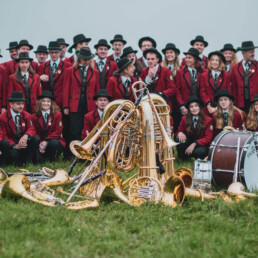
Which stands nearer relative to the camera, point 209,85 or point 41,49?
point 209,85

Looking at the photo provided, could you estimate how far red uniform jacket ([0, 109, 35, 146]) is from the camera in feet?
24.5

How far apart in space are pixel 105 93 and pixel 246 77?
9.51 feet

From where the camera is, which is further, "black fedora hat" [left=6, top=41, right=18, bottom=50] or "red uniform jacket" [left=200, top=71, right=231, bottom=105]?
"black fedora hat" [left=6, top=41, right=18, bottom=50]

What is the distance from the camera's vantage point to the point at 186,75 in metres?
8.22

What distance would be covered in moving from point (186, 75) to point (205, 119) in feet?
3.87

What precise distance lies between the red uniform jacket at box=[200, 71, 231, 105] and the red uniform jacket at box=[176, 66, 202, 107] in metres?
0.14

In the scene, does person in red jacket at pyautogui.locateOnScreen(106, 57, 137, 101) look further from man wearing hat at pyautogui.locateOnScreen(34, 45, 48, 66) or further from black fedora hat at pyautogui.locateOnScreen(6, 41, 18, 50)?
black fedora hat at pyautogui.locateOnScreen(6, 41, 18, 50)

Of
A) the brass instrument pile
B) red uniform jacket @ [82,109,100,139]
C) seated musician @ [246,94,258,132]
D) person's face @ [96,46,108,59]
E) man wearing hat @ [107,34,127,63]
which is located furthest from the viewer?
man wearing hat @ [107,34,127,63]

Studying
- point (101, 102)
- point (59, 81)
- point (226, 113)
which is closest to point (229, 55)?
point (226, 113)

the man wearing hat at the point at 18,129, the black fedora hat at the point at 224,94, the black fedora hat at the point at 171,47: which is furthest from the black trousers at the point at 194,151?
the man wearing hat at the point at 18,129

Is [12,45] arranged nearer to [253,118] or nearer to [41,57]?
[41,57]

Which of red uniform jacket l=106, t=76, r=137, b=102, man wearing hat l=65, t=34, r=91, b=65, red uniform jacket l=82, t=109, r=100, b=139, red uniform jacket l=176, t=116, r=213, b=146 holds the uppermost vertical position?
man wearing hat l=65, t=34, r=91, b=65

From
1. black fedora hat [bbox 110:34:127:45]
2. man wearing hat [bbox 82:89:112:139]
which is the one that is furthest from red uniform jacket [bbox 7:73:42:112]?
black fedora hat [bbox 110:34:127:45]

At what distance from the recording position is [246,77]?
805cm
